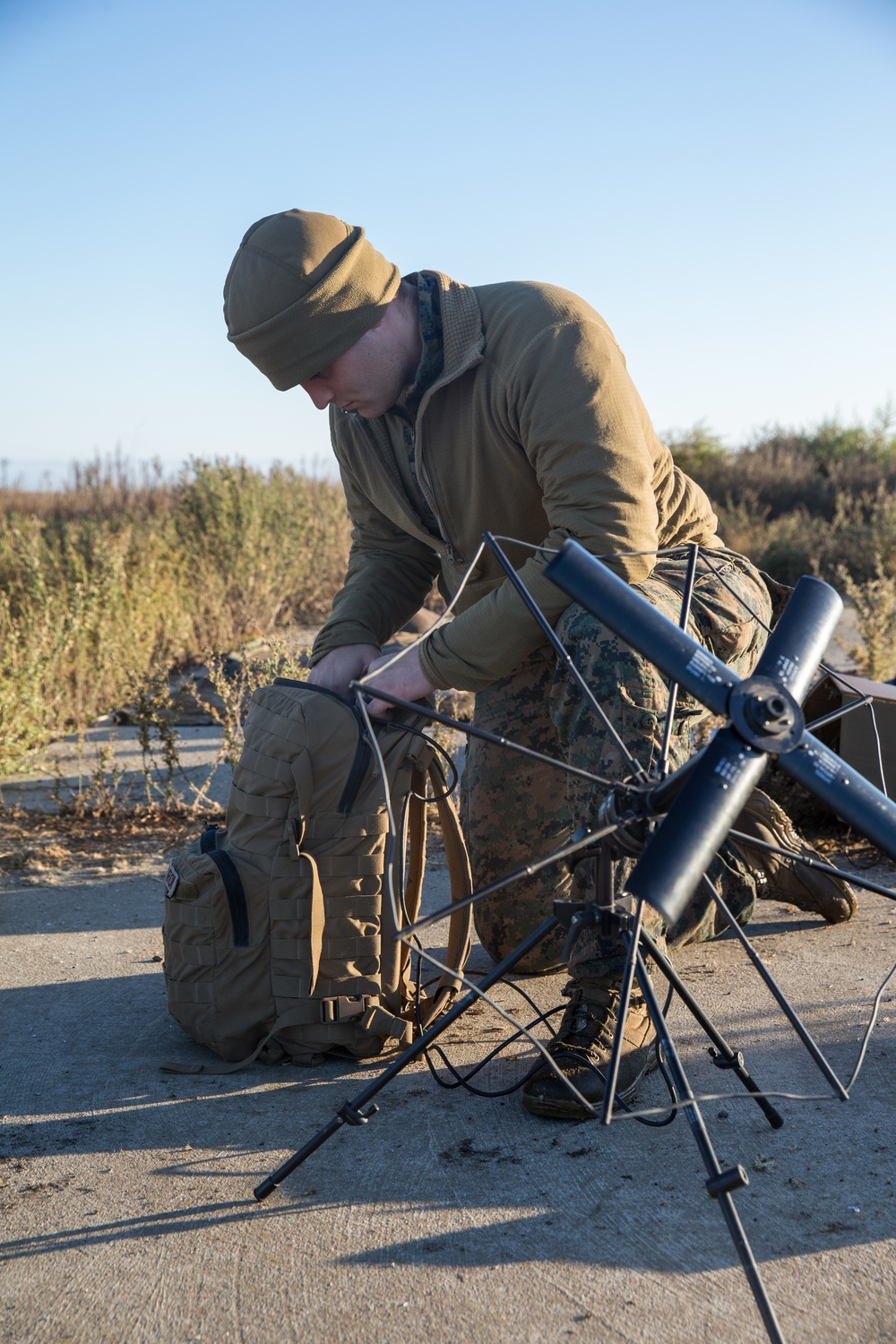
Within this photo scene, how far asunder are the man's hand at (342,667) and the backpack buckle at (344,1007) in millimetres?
827

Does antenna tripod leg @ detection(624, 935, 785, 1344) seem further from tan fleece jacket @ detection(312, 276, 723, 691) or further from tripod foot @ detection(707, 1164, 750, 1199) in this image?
tan fleece jacket @ detection(312, 276, 723, 691)

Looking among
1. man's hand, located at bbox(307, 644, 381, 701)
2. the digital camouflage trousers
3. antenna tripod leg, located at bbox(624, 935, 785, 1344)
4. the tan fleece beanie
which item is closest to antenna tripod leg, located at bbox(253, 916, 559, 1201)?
antenna tripod leg, located at bbox(624, 935, 785, 1344)

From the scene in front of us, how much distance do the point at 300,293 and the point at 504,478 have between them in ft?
2.40

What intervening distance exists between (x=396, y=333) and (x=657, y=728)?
1.30 meters

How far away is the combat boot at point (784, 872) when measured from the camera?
130 inches

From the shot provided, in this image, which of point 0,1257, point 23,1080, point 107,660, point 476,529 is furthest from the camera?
point 107,660

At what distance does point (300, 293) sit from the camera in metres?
2.74

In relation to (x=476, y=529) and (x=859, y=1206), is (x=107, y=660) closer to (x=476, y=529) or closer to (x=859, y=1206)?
(x=476, y=529)

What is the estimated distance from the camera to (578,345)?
2.73 metres

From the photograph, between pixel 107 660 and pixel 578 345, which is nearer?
pixel 578 345

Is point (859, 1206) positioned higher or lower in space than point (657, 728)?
lower

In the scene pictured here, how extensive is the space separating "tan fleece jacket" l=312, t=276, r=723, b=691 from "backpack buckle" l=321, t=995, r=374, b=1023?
797 mm

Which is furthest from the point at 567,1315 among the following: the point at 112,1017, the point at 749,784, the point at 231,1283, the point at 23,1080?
the point at 112,1017

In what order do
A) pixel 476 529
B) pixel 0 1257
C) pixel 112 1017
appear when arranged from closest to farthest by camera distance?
pixel 0 1257 < pixel 112 1017 < pixel 476 529
